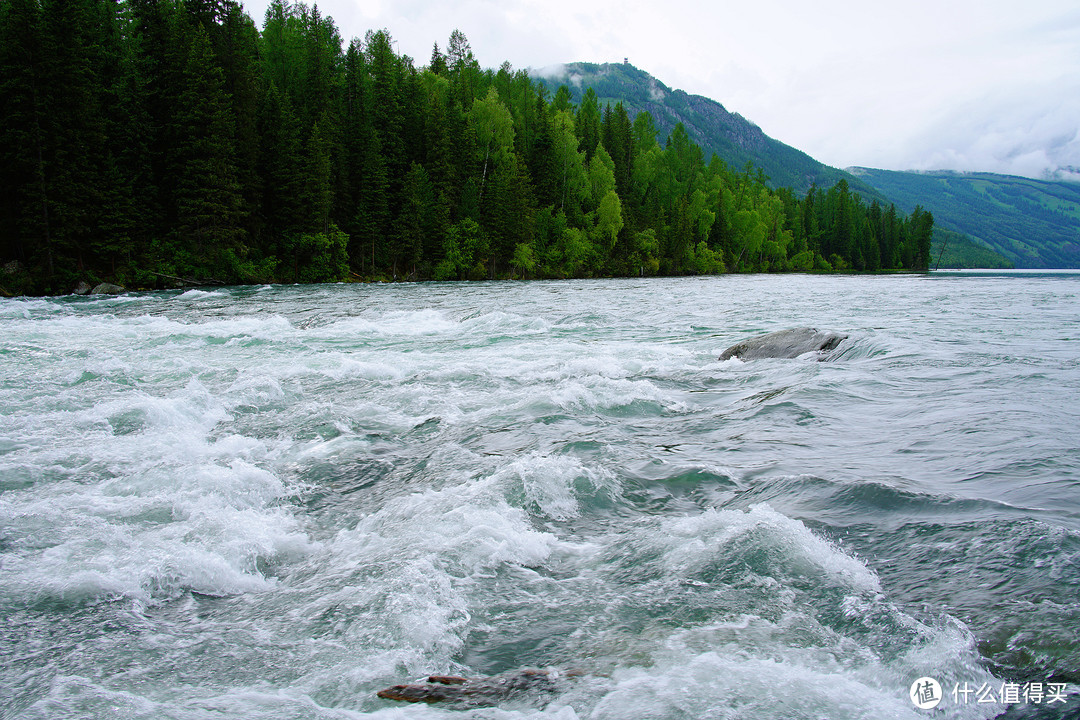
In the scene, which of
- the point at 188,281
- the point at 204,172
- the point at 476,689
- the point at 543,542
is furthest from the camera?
the point at 204,172

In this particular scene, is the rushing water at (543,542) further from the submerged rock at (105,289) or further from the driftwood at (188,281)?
the driftwood at (188,281)

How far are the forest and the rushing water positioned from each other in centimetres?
2644

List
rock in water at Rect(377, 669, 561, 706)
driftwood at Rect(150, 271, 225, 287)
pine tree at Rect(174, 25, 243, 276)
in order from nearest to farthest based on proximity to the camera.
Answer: rock in water at Rect(377, 669, 561, 706), driftwood at Rect(150, 271, 225, 287), pine tree at Rect(174, 25, 243, 276)

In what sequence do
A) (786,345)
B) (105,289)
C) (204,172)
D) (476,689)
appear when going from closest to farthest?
(476,689), (786,345), (105,289), (204,172)

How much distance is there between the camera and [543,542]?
4363 millimetres

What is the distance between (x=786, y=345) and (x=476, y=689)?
11225mm

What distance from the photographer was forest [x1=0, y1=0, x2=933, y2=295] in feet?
95.1

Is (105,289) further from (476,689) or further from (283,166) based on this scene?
(476,689)

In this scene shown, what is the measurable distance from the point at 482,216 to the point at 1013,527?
49812 millimetres

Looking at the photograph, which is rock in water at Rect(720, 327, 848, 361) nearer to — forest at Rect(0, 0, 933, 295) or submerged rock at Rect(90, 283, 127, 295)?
submerged rock at Rect(90, 283, 127, 295)

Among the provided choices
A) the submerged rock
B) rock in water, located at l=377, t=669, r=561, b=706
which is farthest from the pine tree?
rock in water, located at l=377, t=669, r=561, b=706

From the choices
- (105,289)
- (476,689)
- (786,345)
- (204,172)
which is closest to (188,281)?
(105,289)

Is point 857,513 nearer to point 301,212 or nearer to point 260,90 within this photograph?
point 301,212

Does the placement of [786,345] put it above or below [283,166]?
below
